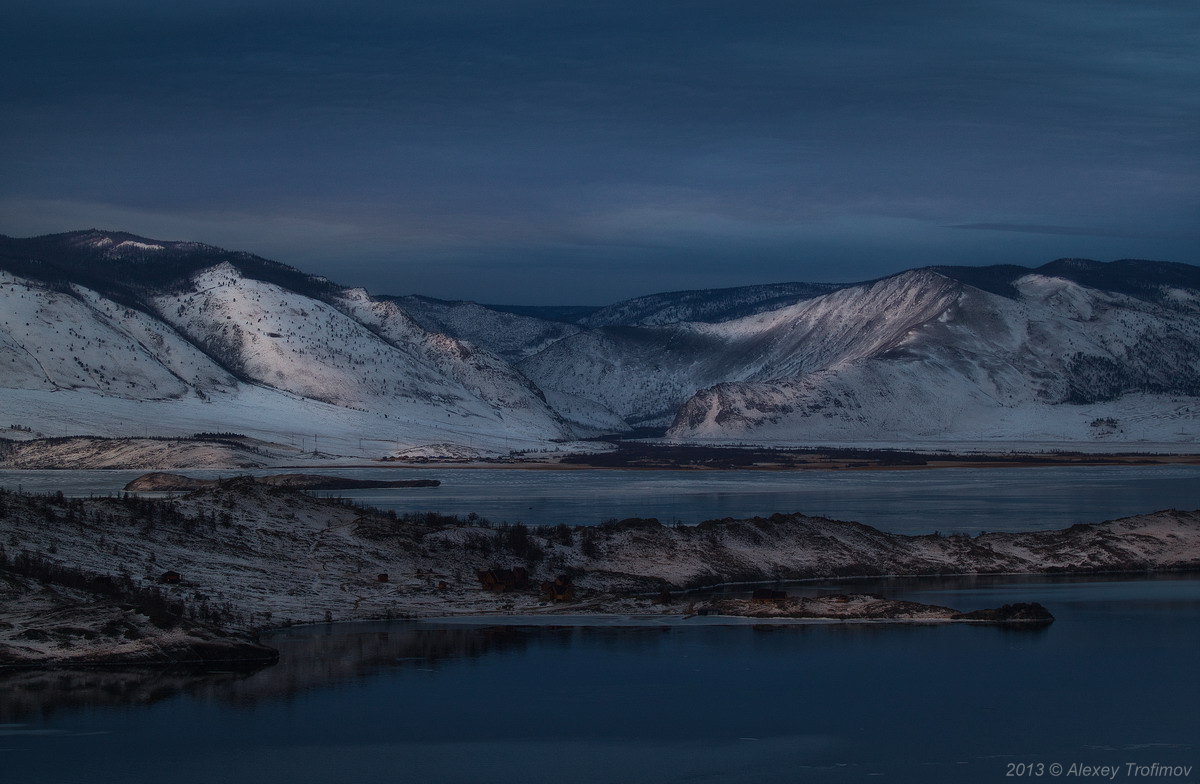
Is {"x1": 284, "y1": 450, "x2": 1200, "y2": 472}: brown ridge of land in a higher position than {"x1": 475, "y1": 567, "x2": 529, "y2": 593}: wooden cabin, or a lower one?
lower

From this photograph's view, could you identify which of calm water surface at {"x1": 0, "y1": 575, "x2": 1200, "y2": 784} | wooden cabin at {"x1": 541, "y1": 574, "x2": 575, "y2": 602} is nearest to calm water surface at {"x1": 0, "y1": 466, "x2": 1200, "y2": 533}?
wooden cabin at {"x1": 541, "y1": 574, "x2": 575, "y2": 602}

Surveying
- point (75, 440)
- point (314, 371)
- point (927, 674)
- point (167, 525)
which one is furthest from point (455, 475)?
point (927, 674)

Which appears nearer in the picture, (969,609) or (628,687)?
(628,687)

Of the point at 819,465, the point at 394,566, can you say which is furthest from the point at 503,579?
the point at 819,465

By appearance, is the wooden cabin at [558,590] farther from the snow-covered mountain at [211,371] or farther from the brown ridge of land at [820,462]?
the snow-covered mountain at [211,371]

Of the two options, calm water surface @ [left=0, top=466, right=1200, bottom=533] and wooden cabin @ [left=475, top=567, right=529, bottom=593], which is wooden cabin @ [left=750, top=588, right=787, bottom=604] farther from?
calm water surface @ [left=0, top=466, right=1200, bottom=533]

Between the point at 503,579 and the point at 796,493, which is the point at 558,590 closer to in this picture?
the point at 503,579

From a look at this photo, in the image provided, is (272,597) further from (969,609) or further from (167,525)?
(969,609)
